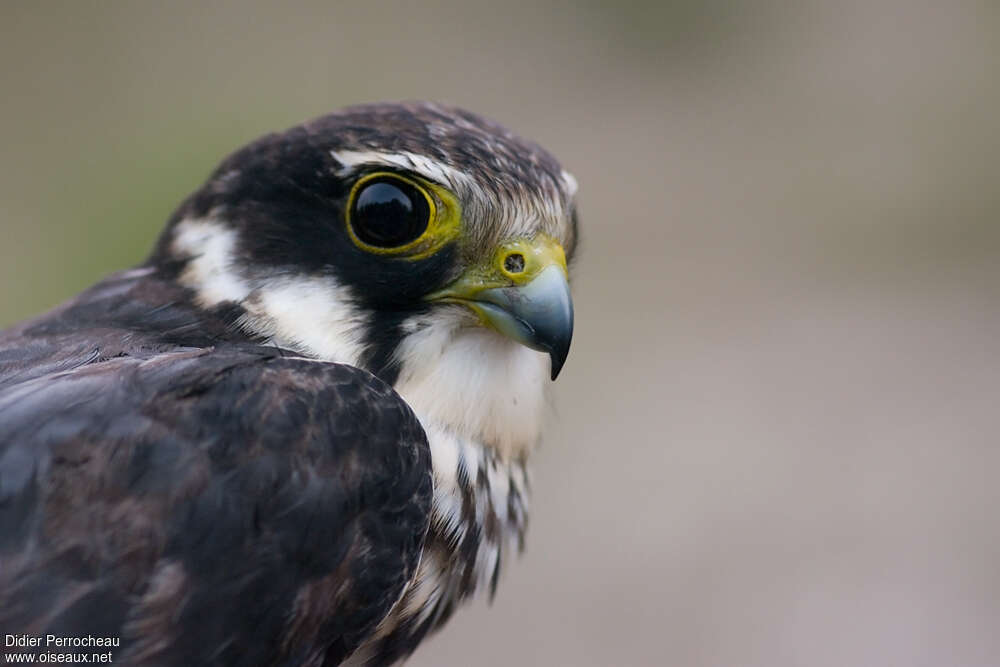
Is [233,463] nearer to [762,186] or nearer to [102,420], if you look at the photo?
[102,420]

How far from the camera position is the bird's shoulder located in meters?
1.88

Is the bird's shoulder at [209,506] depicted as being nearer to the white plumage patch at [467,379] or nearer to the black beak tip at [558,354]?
the white plumage patch at [467,379]

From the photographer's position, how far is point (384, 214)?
2.34 meters

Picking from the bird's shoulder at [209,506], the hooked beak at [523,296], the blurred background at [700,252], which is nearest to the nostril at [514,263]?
the hooked beak at [523,296]

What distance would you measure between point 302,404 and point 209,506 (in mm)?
233

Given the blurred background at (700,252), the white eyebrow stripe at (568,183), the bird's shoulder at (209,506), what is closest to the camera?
the bird's shoulder at (209,506)

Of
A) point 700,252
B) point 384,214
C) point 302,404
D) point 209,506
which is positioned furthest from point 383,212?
point 700,252

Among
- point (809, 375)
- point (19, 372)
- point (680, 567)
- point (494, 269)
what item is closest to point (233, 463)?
point (19, 372)

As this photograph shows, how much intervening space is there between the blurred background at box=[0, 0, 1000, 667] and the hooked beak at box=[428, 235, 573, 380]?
3.27 m

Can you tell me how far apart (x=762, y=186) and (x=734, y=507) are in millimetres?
3567

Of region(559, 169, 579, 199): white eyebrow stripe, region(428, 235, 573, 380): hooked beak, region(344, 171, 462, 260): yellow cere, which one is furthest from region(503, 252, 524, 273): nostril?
region(559, 169, 579, 199): white eyebrow stripe

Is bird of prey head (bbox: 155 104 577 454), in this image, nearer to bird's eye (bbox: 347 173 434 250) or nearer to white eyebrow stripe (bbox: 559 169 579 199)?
bird's eye (bbox: 347 173 434 250)

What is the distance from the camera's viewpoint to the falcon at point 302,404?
1.90 meters

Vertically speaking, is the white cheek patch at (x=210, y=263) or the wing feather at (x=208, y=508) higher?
the white cheek patch at (x=210, y=263)
